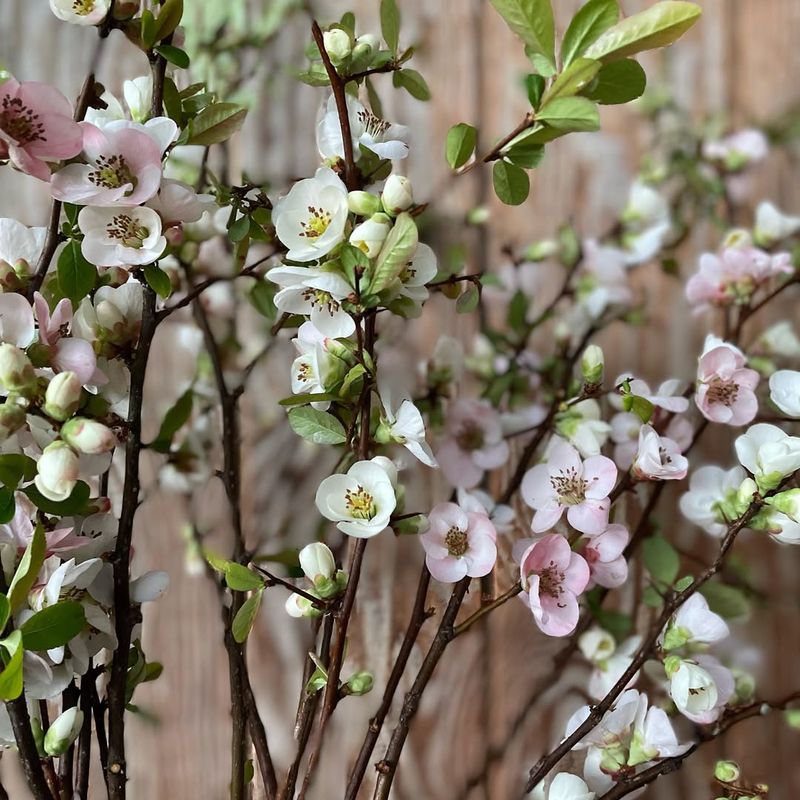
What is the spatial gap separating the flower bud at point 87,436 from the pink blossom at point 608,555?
277 millimetres

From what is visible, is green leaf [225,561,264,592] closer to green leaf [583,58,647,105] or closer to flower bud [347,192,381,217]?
flower bud [347,192,381,217]

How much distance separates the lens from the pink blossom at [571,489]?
46 cm

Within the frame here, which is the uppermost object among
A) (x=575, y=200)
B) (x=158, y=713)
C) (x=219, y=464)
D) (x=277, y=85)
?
(x=277, y=85)

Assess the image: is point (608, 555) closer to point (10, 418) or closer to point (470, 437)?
point (470, 437)

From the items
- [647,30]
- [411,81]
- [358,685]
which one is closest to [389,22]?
[411,81]

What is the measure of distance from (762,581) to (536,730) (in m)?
0.33

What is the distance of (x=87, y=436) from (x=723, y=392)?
377 millimetres

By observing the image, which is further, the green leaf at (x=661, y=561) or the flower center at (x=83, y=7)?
the green leaf at (x=661, y=561)

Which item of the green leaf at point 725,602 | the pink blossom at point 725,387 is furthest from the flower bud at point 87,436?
the green leaf at point 725,602

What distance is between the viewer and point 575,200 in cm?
92

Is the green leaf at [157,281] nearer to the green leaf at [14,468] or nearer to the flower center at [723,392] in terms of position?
the green leaf at [14,468]

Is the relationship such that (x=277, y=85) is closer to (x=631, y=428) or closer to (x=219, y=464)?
(x=219, y=464)

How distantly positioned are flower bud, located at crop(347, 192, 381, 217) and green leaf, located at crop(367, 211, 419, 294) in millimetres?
17

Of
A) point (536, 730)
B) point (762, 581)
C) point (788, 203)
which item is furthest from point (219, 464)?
point (788, 203)
